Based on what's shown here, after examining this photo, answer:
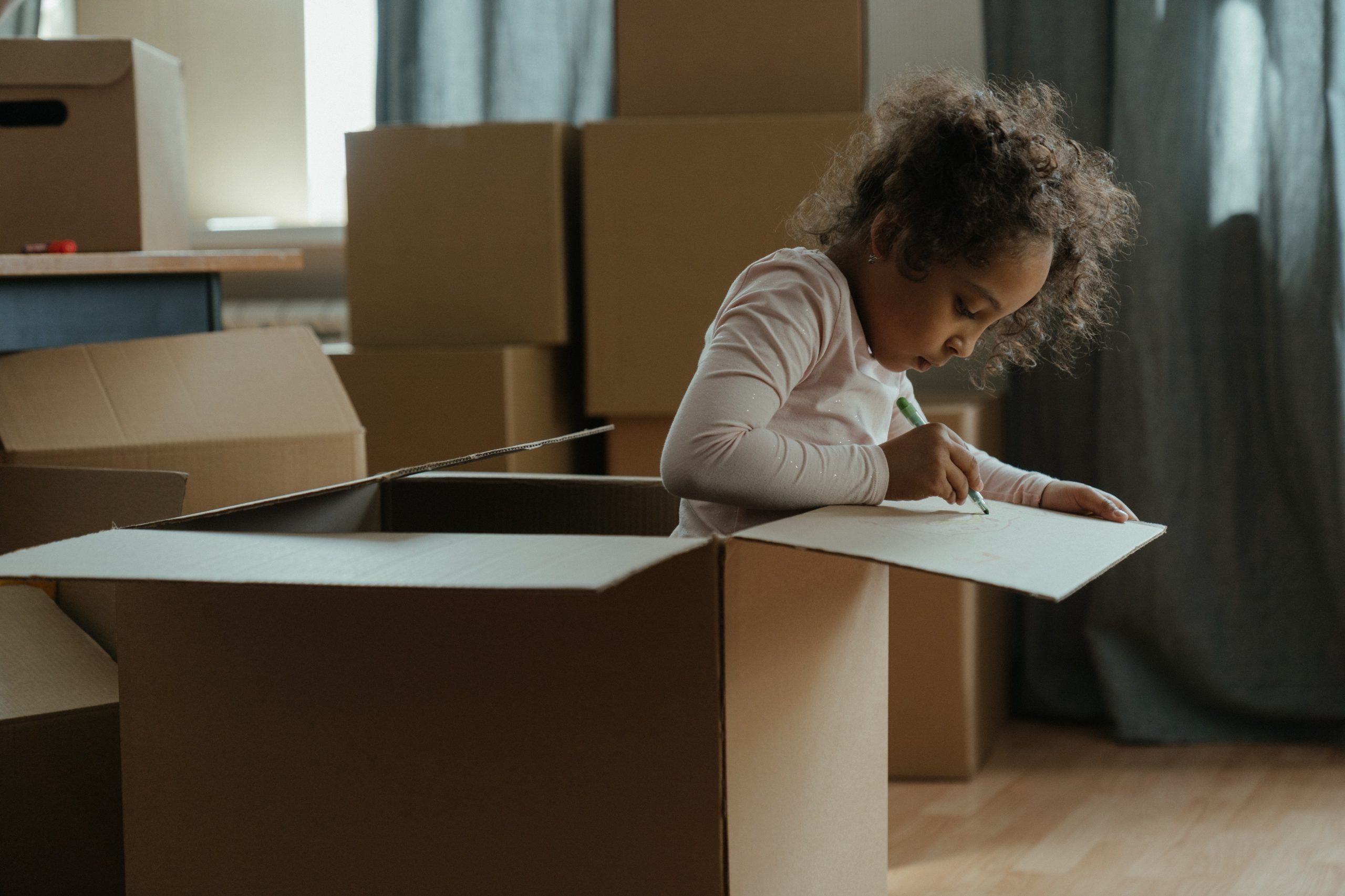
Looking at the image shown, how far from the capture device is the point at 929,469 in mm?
833

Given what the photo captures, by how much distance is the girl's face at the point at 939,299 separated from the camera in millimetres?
946

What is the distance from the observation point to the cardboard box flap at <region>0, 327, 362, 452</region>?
117cm

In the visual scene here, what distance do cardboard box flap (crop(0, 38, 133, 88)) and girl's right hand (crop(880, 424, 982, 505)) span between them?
3.48 ft

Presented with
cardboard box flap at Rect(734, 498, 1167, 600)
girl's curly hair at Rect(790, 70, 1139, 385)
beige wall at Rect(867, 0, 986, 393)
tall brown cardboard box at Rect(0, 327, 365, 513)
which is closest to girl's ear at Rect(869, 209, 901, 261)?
girl's curly hair at Rect(790, 70, 1139, 385)

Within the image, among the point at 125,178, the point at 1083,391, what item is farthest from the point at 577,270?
the point at 1083,391

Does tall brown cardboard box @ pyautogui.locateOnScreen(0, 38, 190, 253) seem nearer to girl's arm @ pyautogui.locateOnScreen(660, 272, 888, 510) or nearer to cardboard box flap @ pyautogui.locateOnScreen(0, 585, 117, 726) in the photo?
cardboard box flap @ pyautogui.locateOnScreen(0, 585, 117, 726)

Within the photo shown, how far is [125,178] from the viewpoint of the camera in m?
1.45

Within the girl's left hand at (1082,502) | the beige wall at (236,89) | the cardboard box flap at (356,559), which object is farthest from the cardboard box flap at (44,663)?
the beige wall at (236,89)

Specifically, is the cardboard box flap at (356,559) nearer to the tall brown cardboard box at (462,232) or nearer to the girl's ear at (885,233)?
the girl's ear at (885,233)

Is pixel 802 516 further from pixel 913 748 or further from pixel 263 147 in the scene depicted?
pixel 263 147

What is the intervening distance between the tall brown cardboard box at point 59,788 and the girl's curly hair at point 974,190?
2.25 ft

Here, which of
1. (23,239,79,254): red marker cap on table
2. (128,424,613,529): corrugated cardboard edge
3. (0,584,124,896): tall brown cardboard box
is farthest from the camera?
(23,239,79,254): red marker cap on table

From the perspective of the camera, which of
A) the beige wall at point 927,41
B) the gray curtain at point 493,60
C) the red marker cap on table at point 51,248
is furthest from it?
the gray curtain at point 493,60

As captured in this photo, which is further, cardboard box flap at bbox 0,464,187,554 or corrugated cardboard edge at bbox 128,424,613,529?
cardboard box flap at bbox 0,464,187,554
